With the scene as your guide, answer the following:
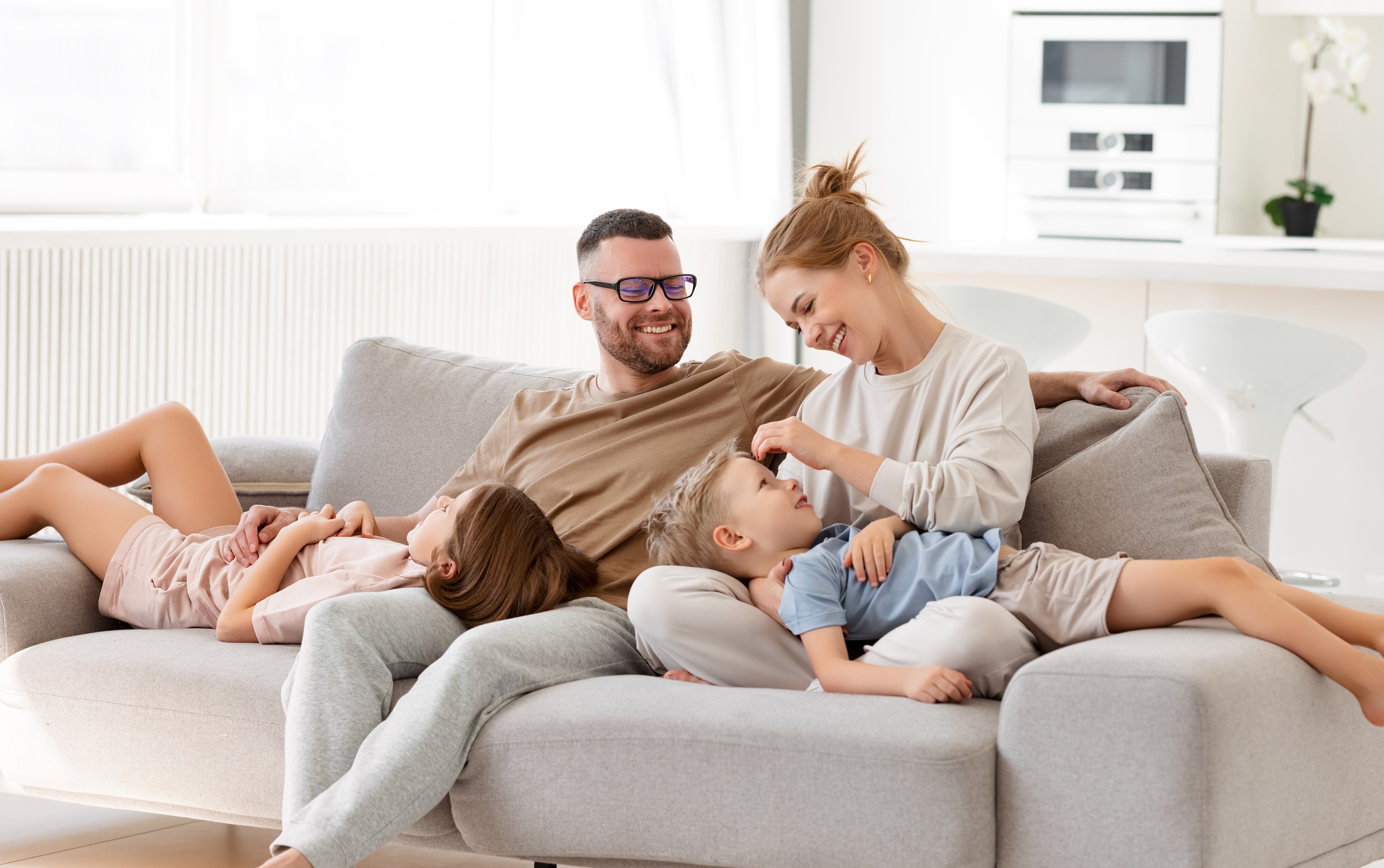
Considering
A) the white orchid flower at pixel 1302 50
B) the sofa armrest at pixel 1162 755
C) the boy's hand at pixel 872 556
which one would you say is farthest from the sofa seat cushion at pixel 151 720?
the white orchid flower at pixel 1302 50

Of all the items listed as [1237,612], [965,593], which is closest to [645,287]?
[965,593]

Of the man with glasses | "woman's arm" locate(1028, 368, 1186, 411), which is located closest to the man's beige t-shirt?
the man with glasses

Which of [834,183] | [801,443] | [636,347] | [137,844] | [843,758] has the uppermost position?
[834,183]

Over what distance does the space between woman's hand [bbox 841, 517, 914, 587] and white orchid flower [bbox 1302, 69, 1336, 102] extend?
3.66m

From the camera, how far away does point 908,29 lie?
5.21 metres

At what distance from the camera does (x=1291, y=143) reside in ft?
17.7

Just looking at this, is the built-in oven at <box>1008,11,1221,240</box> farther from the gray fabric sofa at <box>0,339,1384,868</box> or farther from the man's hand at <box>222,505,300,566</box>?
the man's hand at <box>222,505,300,566</box>

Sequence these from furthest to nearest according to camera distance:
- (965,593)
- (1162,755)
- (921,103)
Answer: (921,103) < (965,593) < (1162,755)

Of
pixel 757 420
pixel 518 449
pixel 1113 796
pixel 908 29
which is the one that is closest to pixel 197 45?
pixel 518 449

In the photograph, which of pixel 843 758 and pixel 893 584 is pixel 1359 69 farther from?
pixel 843 758

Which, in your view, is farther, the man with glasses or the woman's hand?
the woman's hand

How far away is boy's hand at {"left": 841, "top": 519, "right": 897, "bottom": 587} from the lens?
186 centimetres

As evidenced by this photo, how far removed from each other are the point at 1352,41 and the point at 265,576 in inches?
165

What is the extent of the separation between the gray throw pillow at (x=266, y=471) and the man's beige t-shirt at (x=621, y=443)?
1.28ft
